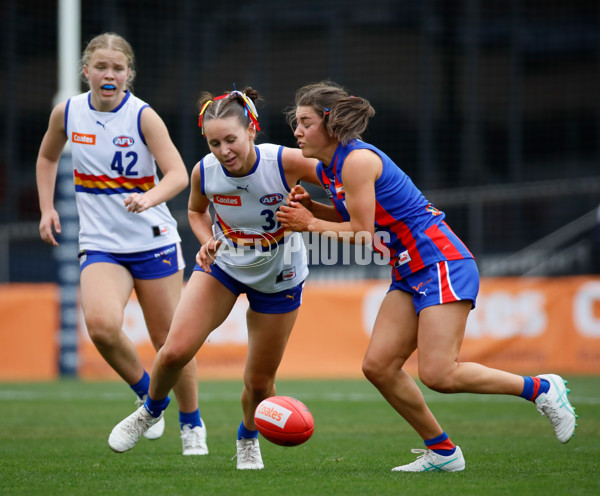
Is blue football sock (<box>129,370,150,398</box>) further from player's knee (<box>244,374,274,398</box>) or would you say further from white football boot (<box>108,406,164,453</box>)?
player's knee (<box>244,374,274,398</box>)

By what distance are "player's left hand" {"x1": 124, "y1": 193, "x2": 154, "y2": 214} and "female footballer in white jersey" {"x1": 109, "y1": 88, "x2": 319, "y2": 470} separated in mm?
300

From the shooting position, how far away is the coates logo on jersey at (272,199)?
518 centimetres

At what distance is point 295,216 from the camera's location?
15.9 feet

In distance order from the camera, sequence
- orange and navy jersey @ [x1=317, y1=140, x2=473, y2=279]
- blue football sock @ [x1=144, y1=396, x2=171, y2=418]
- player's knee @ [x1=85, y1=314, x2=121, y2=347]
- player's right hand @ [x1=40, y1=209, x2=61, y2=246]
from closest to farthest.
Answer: orange and navy jersey @ [x1=317, y1=140, x2=473, y2=279]
blue football sock @ [x1=144, y1=396, x2=171, y2=418]
player's knee @ [x1=85, y1=314, x2=121, y2=347]
player's right hand @ [x1=40, y1=209, x2=61, y2=246]

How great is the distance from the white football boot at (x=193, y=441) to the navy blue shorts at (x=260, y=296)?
1.16 metres

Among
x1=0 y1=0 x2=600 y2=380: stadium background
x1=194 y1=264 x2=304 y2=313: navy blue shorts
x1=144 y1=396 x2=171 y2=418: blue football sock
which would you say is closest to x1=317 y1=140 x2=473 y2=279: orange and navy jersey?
x1=194 y1=264 x2=304 y2=313: navy blue shorts

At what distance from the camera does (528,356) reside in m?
12.3

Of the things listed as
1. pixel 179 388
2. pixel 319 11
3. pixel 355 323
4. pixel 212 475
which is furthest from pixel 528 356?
pixel 319 11

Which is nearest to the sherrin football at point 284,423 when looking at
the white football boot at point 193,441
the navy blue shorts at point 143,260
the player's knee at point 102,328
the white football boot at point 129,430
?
the white football boot at point 129,430

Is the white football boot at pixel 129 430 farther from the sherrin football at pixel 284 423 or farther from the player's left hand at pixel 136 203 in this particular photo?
the player's left hand at pixel 136 203

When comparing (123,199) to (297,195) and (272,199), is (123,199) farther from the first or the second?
(297,195)

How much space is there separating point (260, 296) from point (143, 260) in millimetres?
1061

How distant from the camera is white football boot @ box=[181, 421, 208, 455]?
5.88 metres

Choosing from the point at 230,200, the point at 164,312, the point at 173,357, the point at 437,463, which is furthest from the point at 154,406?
the point at 437,463
